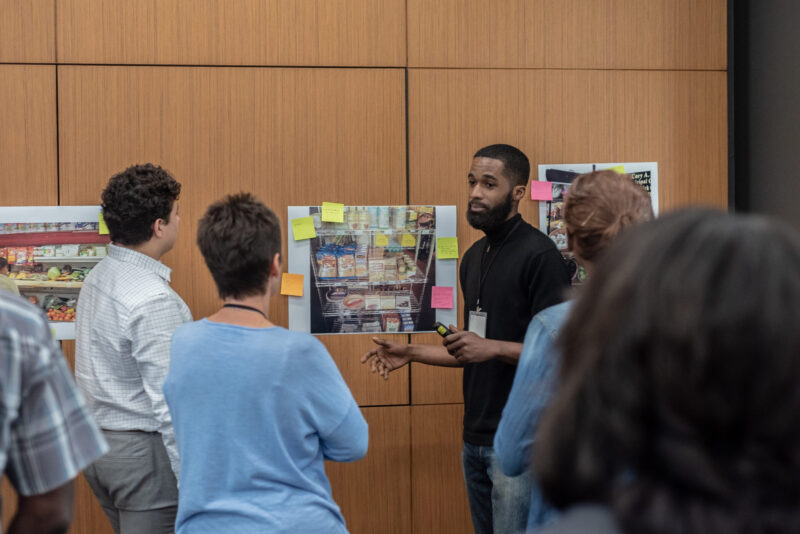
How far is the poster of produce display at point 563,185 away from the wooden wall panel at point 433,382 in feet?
2.30

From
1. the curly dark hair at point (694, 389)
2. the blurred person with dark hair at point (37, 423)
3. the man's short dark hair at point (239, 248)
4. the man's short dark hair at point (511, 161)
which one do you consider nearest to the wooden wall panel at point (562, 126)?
the man's short dark hair at point (511, 161)

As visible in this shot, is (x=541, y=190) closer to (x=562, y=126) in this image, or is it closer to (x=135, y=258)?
(x=562, y=126)

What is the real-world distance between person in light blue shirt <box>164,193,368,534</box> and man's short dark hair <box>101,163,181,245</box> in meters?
0.71

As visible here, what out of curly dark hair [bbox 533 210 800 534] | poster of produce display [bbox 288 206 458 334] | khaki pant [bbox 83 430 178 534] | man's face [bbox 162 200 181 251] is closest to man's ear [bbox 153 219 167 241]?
man's face [bbox 162 200 181 251]

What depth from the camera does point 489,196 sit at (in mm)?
2406

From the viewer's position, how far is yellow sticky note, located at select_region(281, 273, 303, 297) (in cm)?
284

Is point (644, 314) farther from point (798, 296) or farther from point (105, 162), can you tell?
point (105, 162)

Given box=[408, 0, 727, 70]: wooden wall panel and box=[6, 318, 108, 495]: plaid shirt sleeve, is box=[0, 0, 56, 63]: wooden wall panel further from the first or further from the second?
box=[6, 318, 108, 495]: plaid shirt sleeve

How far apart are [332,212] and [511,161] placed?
2.70 ft

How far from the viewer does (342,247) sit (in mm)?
2879

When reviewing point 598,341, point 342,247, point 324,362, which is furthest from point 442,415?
point 598,341

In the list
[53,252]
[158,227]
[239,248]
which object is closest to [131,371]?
[158,227]

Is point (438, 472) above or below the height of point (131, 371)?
below

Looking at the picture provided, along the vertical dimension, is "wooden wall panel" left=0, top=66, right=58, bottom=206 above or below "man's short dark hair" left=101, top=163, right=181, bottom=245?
above
